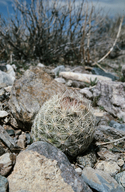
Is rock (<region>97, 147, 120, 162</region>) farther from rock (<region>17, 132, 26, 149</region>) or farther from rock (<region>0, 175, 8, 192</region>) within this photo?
rock (<region>0, 175, 8, 192</region>)

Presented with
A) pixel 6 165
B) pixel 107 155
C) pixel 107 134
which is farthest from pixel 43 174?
pixel 107 134

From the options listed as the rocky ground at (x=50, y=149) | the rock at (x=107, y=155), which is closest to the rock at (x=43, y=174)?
the rocky ground at (x=50, y=149)

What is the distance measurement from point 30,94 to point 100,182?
2024 mm

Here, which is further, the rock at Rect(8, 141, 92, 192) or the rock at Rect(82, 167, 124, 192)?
the rock at Rect(82, 167, 124, 192)

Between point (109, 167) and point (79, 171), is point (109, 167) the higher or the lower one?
the lower one

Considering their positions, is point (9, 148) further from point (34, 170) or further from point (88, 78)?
point (88, 78)

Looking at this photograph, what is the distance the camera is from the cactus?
2061 mm

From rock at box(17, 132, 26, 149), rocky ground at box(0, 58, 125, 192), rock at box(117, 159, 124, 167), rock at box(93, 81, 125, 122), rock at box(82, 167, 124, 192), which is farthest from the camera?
rock at box(93, 81, 125, 122)

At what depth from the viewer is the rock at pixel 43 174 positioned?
1652 millimetres

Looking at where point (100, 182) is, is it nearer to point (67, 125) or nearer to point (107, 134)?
point (67, 125)

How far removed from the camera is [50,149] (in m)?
1.97

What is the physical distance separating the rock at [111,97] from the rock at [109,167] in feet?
5.53

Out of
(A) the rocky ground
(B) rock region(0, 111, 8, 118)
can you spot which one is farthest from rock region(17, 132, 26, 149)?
(B) rock region(0, 111, 8, 118)

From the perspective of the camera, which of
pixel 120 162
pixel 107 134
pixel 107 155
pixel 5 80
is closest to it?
pixel 120 162
